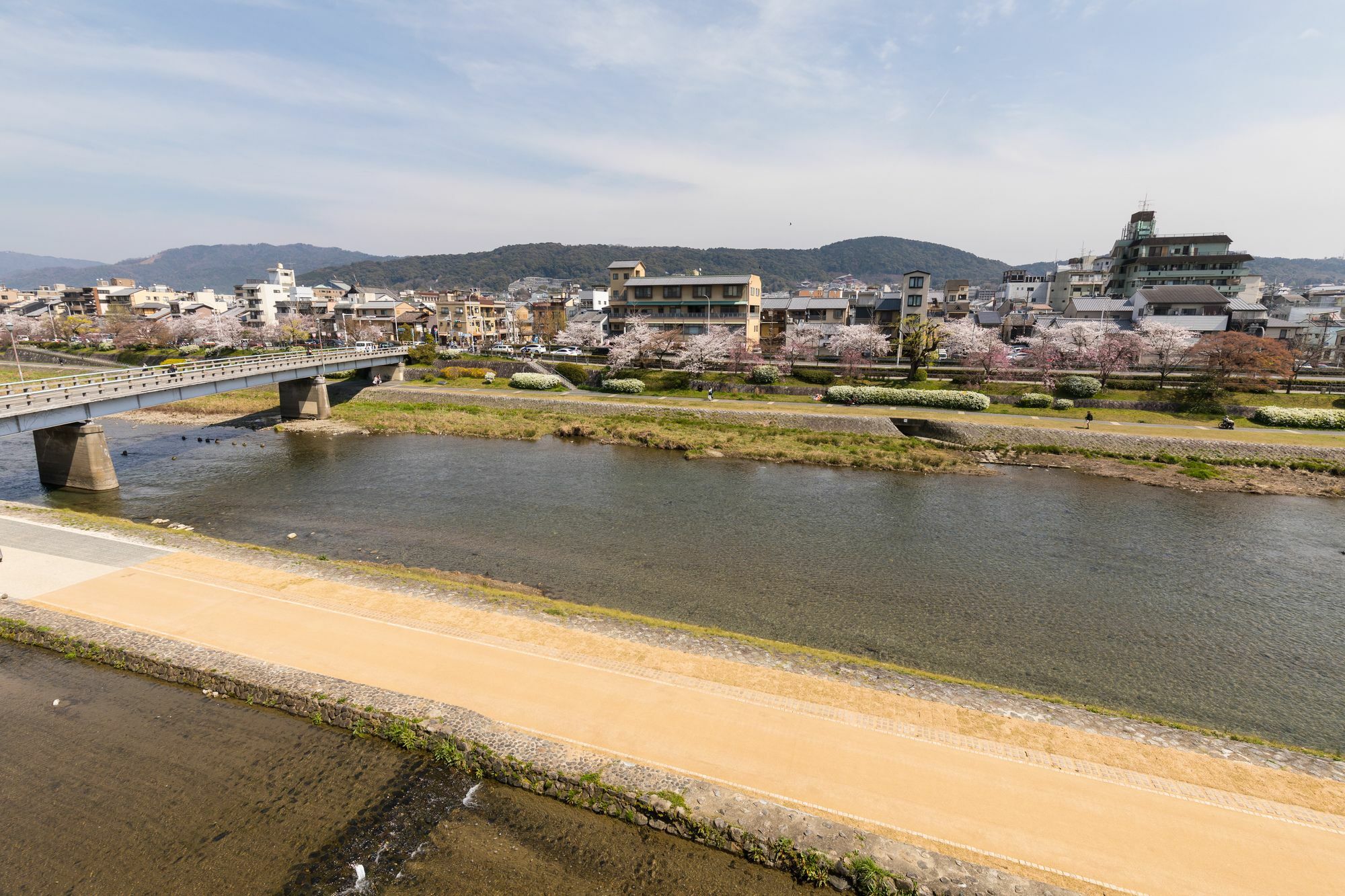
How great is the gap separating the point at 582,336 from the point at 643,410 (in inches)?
1039

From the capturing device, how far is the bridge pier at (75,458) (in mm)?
26344

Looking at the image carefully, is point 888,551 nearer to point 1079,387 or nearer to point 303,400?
point 1079,387

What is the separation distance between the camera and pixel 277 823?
897 centimetres

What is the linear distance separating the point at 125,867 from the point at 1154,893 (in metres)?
14.0

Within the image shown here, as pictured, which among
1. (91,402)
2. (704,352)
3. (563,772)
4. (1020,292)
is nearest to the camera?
(563,772)

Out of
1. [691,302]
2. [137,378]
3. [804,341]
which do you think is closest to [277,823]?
[137,378]

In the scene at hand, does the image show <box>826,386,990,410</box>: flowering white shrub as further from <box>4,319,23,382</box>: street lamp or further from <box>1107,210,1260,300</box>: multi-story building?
<box>4,319,23,382</box>: street lamp

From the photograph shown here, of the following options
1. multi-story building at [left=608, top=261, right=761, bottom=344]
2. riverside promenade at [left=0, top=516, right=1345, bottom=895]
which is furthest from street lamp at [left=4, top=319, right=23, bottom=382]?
multi-story building at [left=608, top=261, right=761, bottom=344]

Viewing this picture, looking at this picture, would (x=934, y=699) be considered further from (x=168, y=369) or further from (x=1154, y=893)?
(x=168, y=369)

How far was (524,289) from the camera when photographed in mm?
178375

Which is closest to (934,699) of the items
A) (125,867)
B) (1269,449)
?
(125,867)

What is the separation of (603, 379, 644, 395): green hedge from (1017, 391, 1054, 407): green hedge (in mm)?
28920

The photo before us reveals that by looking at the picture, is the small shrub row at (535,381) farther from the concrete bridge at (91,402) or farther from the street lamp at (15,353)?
the street lamp at (15,353)

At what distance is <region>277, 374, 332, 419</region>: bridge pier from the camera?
4456 centimetres
